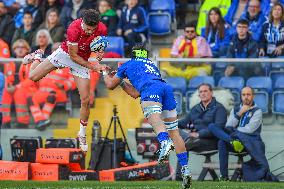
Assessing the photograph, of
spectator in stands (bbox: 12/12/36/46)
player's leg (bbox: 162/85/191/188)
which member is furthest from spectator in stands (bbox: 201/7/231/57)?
player's leg (bbox: 162/85/191/188)

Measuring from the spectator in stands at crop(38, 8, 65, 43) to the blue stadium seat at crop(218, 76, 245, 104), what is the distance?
13.9 feet

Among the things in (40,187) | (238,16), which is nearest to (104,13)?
(238,16)

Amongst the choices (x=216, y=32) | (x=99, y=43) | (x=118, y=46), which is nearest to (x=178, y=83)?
(x=216, y=32)

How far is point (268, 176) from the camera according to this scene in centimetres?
2036

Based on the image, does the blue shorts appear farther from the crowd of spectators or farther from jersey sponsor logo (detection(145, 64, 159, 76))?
the crowd of spectators

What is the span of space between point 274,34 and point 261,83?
68.9 inches

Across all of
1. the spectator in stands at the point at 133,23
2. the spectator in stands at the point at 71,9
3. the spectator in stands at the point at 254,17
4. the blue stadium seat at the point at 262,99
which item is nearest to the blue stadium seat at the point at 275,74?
the blue stadium seat at the point at 262,99

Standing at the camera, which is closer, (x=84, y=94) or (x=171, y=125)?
(x=171, y=125)

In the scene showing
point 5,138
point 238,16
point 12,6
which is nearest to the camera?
point 5,138

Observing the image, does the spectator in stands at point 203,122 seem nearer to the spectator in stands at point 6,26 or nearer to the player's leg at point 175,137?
the player's leg at point 175,137

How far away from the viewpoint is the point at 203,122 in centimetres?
2067

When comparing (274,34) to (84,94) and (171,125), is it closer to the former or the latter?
(84,94)

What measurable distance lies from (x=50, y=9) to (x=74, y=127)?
381 cm

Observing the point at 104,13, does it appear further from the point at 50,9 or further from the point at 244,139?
the point at 244,139
